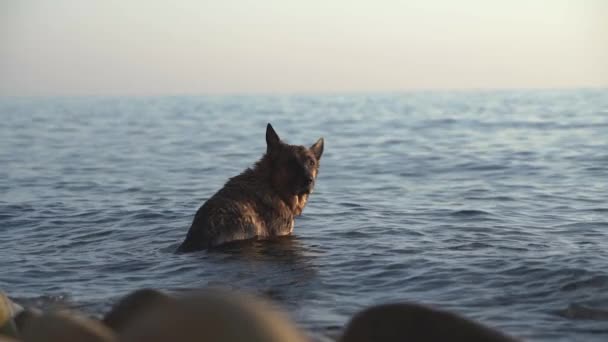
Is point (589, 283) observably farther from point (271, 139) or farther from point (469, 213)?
point (469, 213)

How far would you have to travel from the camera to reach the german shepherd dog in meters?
11.0

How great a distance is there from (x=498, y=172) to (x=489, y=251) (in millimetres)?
10780

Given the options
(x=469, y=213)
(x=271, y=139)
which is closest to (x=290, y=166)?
(x=271, y=139)

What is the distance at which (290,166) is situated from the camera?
11.8 meters

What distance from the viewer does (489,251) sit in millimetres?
10398

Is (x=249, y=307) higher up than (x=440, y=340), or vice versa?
(x=249, y=307)

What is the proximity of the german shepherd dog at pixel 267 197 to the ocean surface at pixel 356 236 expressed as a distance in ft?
1.01

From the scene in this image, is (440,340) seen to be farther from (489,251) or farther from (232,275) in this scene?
(489,251)

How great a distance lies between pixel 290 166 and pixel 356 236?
139 centimetres

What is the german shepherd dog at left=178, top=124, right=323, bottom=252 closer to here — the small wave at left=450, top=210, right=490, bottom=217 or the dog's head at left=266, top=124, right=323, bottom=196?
the dog's head at left=266, top=124, right=323, bottom=196

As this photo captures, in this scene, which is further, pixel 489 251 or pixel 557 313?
pixel 489 251

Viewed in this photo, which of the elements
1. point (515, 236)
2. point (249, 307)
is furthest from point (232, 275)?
point (249, 307)

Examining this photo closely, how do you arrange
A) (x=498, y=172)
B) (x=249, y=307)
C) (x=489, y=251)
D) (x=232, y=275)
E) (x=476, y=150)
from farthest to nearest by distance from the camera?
(x=476, y=150), (x=498, y=172), (x=489, y=251), (x=232, y=275), (x=249, y=307)

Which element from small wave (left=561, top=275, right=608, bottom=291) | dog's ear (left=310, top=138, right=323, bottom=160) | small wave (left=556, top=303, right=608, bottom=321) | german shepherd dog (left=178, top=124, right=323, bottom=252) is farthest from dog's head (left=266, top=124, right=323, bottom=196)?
small wave (left=556, top=303, right=608, bottom=321)
